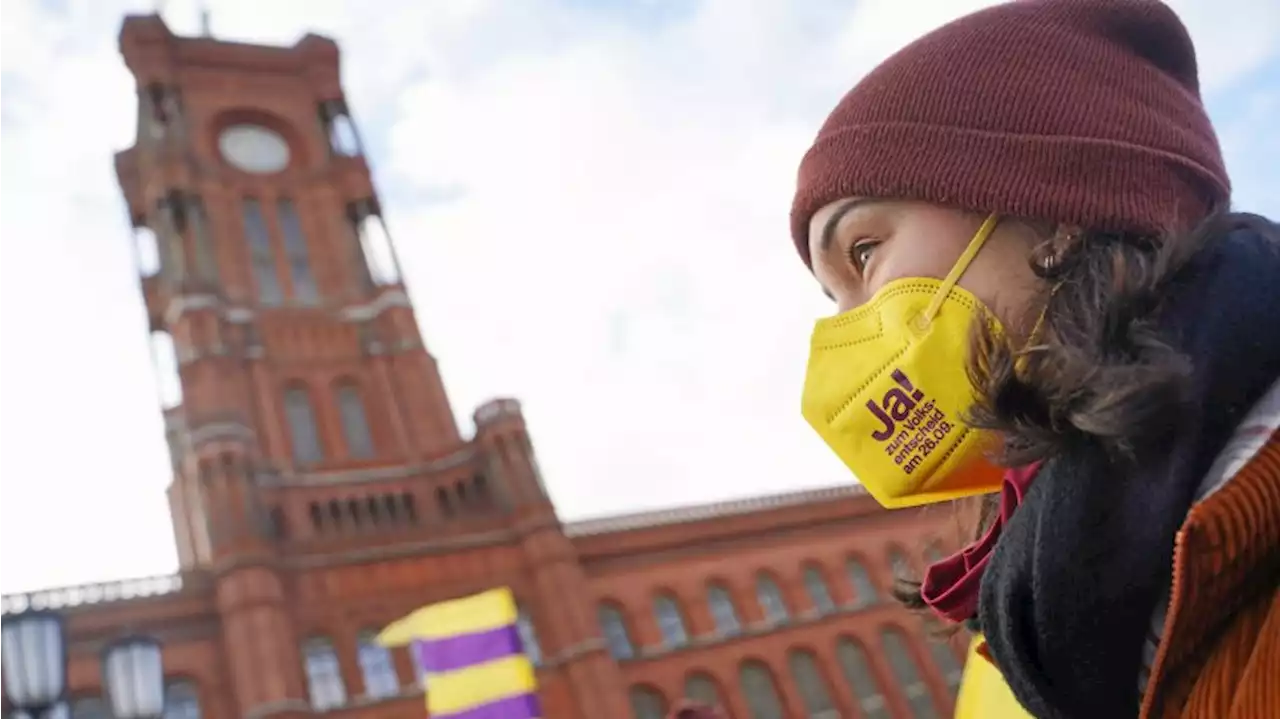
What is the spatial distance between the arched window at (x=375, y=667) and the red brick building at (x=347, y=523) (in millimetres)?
44

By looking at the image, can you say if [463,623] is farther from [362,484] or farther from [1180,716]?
[1180,716]

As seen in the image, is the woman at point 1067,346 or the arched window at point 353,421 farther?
the arched window at point 353,421

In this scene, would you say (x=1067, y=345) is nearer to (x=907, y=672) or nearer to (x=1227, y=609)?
(x=1227, y=609)

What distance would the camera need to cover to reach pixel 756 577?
30172 millimetres

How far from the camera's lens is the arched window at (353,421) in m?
29.2

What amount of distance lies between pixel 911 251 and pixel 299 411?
97.3 feet

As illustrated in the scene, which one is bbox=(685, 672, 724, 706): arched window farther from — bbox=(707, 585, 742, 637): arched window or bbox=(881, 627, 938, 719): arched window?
bbox=(881, 627, 938, 719): arched window

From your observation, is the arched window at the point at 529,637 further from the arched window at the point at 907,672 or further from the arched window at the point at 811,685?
the arched window at the point at 907,672

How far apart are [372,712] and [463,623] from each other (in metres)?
8.21

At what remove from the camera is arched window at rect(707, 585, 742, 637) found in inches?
1121

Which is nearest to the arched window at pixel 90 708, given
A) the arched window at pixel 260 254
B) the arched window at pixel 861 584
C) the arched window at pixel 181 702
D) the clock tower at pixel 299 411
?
the arched window at pixel 181 702

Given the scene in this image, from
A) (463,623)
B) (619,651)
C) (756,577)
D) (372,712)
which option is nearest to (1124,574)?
(463,623)

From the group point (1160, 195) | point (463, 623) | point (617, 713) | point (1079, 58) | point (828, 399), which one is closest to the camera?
point (1160, 195)

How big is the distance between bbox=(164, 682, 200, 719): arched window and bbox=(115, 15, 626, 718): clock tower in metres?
0.76
